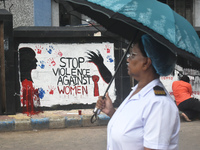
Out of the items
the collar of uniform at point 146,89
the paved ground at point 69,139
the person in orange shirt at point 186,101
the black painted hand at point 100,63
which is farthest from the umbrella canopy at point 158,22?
the black painted hand at point 100,63

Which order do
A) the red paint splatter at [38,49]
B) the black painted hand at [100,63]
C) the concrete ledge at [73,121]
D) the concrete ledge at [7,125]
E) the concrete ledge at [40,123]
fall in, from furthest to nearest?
the black painted hand at [100,63], the red paint splatter at [38,49], the concrete ledge at [73,121], the concrete ledge at [40,123], the concrete ledge at [7,125]

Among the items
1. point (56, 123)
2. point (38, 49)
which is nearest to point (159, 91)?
point (56, 123)

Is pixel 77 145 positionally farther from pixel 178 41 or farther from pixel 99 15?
pixel 178 41

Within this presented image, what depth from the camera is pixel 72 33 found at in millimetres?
9156

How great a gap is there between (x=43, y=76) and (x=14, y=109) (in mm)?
1192

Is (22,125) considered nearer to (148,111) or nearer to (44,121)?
(44,121)

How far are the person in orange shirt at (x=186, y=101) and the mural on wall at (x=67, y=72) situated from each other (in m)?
1.93

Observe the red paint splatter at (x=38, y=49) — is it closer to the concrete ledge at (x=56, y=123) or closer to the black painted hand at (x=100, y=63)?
the black painted hand at (x=100, y=63)

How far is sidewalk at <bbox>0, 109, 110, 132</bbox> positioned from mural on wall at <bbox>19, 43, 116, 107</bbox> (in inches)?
37.2

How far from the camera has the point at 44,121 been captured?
774 centimetres

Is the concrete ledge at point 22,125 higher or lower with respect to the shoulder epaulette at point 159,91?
lower

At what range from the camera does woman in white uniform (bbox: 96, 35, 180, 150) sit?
5.36ft

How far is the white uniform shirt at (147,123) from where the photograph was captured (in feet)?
5.34

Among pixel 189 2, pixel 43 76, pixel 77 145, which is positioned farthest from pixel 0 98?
pixel 189 2
